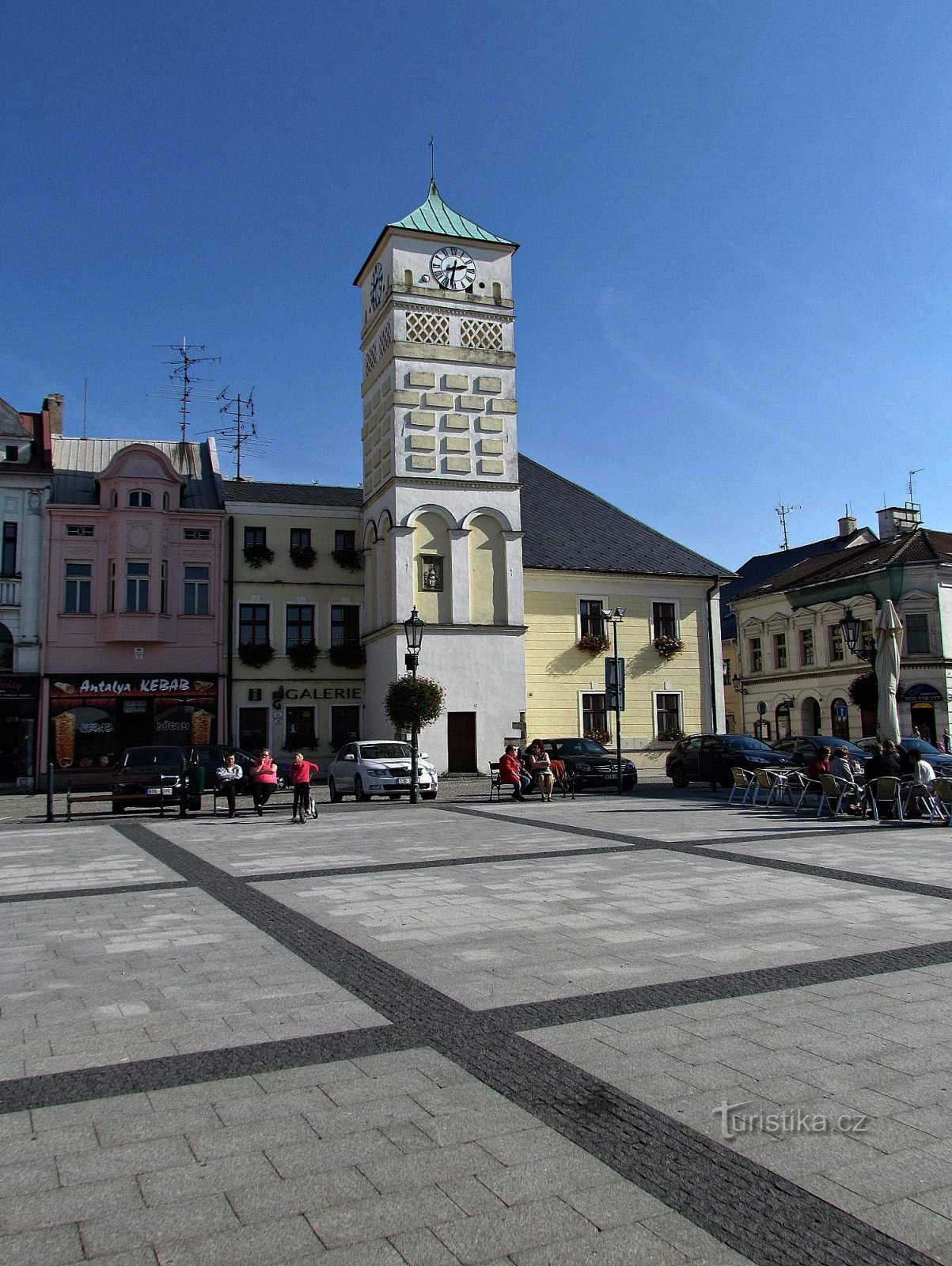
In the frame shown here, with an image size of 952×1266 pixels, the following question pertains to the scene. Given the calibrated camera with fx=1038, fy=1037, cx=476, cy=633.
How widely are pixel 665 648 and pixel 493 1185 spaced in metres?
38.4

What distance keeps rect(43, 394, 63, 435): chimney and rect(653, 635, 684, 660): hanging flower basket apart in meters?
25.6

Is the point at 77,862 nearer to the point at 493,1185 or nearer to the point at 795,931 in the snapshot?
the point at 795,931

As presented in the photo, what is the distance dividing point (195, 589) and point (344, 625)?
5.73 metres

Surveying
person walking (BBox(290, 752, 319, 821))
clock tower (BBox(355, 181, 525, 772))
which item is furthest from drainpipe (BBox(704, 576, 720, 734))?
person walking (BBox(290, 752, 319, 821))

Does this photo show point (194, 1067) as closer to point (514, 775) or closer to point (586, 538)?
point (514, 775)

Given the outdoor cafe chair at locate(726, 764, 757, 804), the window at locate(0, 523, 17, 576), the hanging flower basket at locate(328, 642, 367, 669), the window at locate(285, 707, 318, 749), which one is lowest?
the outdoor cafe chair at locate(726, 764, 757, 804)

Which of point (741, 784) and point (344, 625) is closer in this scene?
point (741, 784)

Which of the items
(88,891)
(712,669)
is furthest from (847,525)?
(88,891)

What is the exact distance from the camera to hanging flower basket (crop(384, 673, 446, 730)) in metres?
33.1

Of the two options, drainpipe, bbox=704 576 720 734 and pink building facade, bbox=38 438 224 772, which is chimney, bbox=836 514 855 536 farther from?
pink building facade, bbox=38 438 224 772

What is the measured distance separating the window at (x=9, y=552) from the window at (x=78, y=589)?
1.76m

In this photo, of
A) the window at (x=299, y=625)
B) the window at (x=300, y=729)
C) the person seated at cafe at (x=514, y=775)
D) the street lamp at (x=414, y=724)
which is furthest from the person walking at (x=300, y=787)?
the window at (x=299, y=625)

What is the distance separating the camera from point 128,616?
36.6 meters

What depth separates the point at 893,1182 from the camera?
12.4 ft
